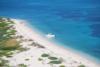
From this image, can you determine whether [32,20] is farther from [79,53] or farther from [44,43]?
[79,53]

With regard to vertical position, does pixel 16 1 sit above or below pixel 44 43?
above

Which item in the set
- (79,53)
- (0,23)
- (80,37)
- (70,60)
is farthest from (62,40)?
(0,23)

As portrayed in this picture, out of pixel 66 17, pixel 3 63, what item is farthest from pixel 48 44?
pixel 66 17

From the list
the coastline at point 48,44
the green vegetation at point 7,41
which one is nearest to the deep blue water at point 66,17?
the coastline at point 48,44

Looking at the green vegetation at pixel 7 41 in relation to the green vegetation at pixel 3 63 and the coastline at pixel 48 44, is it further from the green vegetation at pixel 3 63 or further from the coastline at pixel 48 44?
the coastline at pixel 48 44

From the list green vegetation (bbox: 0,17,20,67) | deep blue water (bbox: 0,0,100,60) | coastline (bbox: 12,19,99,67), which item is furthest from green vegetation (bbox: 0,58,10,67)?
deep blue water (bbox: 0,0,100,60)

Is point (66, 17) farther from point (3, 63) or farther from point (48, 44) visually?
point (3, 63)
